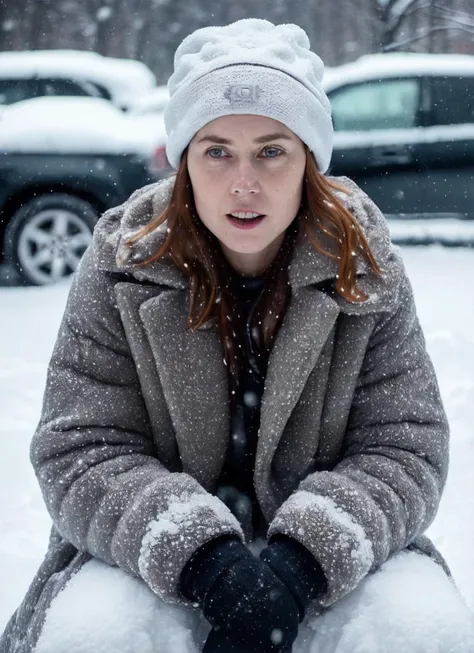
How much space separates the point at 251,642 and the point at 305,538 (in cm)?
21

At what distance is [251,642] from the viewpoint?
1.45 m

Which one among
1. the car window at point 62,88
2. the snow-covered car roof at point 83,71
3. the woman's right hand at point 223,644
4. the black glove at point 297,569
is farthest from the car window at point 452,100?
the woman's right hand at point 223,644

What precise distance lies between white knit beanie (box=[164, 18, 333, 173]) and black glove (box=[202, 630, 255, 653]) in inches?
38.6

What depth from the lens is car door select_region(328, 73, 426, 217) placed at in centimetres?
668

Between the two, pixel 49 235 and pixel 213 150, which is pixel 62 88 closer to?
pixel 49 235

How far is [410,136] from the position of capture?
671 cm

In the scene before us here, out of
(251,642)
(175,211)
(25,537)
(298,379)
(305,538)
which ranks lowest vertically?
(25,537)

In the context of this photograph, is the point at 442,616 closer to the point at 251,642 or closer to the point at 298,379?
the point at 251,642

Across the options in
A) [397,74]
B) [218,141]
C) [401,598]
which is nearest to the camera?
[401,598]

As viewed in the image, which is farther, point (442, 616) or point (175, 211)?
point (175, 211)

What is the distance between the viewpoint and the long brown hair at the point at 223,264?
5.75 ft

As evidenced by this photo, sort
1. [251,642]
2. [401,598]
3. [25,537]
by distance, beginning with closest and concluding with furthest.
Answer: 1. [251,642]
2. [401,598]
3. [25,537]

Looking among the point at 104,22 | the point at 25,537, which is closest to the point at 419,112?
the point at 25,537

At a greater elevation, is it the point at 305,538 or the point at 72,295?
the point at 72,295
